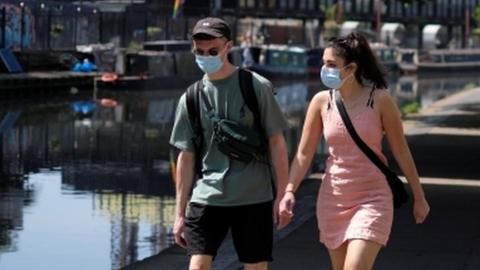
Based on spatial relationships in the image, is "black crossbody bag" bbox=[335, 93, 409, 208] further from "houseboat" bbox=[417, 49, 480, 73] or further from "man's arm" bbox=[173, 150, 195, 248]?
"houseboat" bbox=[417, 49, 480, 73]

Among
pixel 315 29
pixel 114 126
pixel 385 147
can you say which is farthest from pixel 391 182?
pixel 315 29

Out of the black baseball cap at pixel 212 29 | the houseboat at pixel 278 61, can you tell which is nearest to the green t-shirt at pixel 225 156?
the black baseball cap at pixel 212 29

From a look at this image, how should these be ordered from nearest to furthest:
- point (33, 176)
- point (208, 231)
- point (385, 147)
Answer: point (208, 231) → point (33, 176) → point (385, 147)

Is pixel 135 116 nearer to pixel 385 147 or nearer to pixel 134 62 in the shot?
pixel 385 147

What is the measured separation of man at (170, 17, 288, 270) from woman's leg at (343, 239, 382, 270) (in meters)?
0.39

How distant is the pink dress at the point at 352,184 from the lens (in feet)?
23.1

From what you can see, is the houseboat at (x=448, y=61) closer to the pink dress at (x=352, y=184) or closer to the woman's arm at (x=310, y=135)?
the woman's arm at (x=310, y=135)

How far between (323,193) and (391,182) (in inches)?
14.8

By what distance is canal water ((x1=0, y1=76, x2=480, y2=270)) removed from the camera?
12242 mm

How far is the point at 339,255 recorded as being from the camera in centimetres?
714

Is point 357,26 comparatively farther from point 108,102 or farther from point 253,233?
point 253,233

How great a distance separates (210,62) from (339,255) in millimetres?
1261

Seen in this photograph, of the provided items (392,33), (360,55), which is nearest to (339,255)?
(360,55)

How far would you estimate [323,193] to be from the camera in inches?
283
